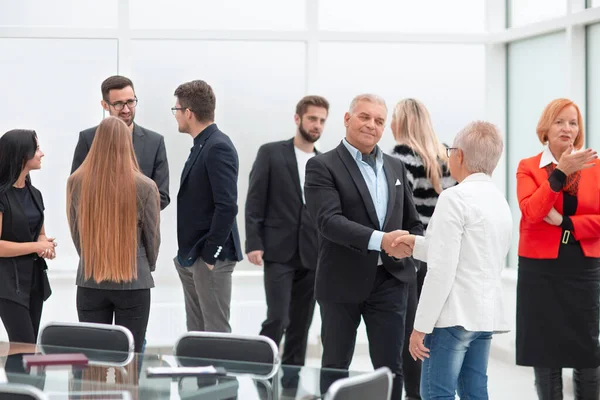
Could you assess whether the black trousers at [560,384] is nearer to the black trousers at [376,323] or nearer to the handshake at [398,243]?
the black trousers at [376,323]

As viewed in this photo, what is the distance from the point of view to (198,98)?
5086mm

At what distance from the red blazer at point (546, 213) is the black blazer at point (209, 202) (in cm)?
154

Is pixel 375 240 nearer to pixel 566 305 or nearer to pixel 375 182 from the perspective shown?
pixel 375 182

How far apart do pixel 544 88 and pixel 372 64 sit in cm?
137

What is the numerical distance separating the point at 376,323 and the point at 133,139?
1.89 m

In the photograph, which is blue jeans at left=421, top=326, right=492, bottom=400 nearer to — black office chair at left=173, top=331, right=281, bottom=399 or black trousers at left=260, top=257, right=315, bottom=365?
black office chair at left=173, top=331, right=281, bottom=399

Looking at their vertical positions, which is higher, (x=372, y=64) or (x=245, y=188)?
(x=372, y=64)

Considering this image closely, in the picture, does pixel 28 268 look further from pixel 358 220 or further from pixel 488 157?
pixel 488 157

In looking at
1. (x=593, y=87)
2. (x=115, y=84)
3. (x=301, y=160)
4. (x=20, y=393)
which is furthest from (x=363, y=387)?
(x=593, y=87)

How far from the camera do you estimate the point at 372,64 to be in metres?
7.56

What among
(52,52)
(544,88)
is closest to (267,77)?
(52,52)

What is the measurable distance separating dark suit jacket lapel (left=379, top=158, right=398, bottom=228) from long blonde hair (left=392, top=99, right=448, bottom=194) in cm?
82

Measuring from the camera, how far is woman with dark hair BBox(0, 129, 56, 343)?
4797 mm

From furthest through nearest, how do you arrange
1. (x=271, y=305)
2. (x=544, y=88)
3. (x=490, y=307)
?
(x=544, y=88)
(x=271, y=305)
(x=490, y=307)
